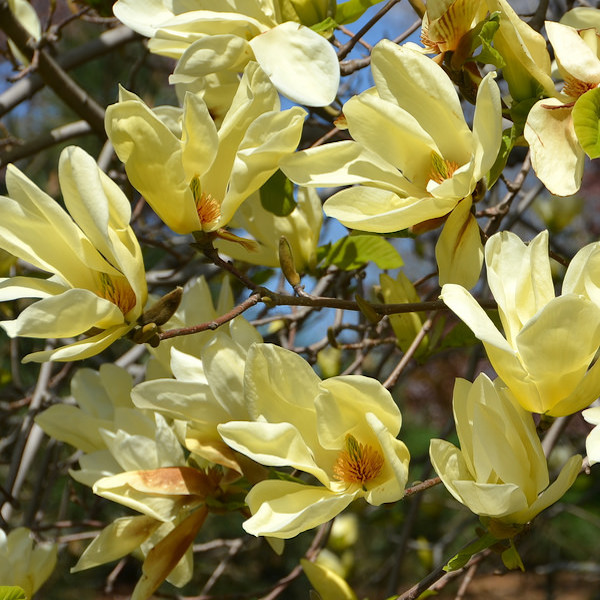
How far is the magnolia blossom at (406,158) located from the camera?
70 centimetres

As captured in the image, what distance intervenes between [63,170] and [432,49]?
14.7 inches

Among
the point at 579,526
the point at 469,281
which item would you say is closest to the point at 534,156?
the point at 469,281

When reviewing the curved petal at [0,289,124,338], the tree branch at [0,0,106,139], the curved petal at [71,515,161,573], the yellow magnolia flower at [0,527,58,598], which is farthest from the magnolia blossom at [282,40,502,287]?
the tree branch at [0,0,106,139]

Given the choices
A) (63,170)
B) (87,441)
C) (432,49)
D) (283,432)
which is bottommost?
(87,441)

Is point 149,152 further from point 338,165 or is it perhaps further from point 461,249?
point 461,249

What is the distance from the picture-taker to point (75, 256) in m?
0.74

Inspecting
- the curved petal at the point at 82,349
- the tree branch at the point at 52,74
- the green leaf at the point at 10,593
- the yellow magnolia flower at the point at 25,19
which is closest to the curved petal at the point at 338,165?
the curved petal at the point at 82,349

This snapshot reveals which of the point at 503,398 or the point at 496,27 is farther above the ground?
the point at 496,27

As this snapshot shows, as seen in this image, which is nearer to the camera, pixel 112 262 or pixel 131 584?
pixel 112 262

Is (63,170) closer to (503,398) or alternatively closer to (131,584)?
(503,398)

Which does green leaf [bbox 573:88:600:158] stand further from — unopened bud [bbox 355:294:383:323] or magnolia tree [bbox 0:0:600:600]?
unopened bud [bbox 355:294:383:323]

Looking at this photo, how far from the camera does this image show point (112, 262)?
29.4 inches

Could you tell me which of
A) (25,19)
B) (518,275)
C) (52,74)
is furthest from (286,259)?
(25,19)

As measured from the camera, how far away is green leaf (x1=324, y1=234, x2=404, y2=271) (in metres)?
1.02
